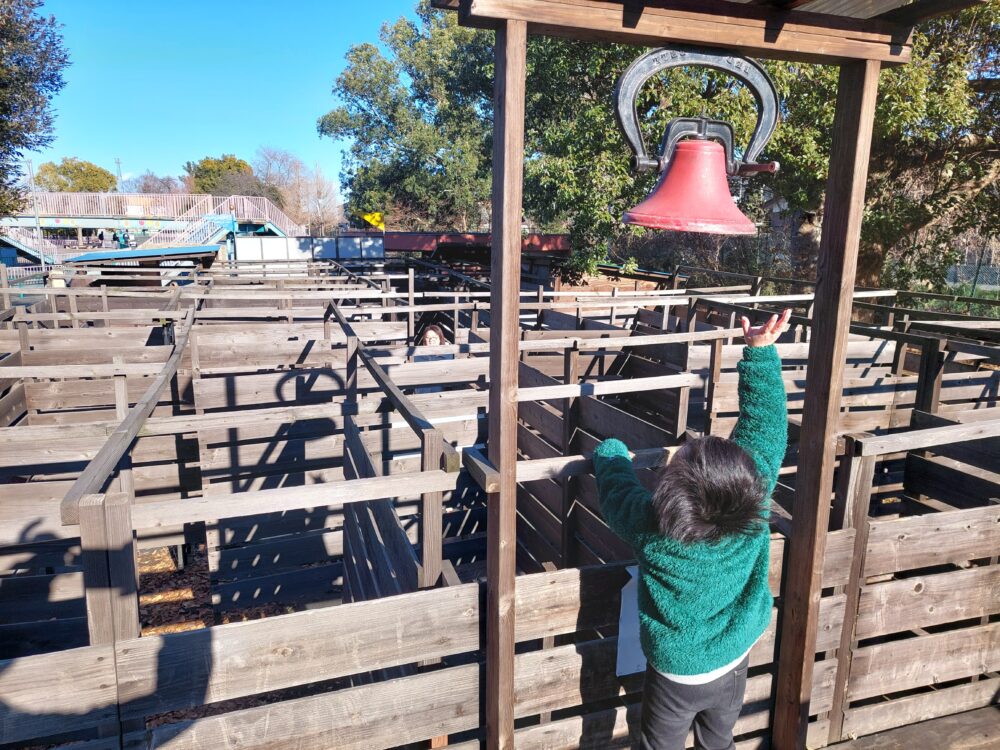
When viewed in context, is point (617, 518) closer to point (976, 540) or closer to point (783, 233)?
point (976, 540)

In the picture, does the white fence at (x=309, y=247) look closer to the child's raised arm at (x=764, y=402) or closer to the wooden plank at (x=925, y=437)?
the wooden plank at (x=925, y=437)

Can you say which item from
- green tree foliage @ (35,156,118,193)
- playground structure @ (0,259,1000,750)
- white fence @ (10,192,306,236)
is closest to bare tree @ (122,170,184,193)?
green tree foliage @ (35,156,118,193)

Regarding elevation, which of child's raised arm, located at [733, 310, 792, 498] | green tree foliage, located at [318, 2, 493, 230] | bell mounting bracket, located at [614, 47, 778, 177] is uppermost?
green tree foliage, located at [318, 2, 493, 230]

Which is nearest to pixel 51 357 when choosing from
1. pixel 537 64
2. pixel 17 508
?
pixel 17 508

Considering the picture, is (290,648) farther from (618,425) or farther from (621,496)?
(618,425)

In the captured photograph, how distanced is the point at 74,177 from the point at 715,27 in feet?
275

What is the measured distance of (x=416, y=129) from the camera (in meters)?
33.2

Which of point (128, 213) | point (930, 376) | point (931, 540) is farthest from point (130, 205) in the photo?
point (931, 540)

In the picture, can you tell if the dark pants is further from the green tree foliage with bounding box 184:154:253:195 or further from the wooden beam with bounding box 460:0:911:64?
the green tree foliage with bounding box 184:154:253:195

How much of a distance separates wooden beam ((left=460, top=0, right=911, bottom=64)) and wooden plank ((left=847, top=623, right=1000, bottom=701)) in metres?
2.42

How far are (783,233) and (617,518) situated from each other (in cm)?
2553

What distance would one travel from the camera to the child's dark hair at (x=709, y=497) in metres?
2.00

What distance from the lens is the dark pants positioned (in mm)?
2240

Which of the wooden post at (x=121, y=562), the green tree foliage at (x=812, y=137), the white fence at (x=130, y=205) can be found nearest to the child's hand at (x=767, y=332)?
the wooden post at (x=121, y=562)
